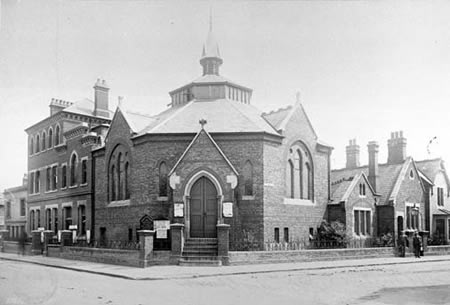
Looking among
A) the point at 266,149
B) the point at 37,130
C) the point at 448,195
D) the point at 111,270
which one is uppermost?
the point at 37,130

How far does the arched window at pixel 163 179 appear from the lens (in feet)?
96.5

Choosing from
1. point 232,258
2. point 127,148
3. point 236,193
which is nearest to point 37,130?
point 127,148

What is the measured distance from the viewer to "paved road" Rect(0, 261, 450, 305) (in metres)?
13.4

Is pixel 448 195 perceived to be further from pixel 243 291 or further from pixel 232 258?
pixel 243 291

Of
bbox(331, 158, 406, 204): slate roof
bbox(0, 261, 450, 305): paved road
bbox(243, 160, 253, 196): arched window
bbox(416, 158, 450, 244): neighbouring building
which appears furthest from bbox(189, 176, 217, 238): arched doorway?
bbox(416, 158, 450, 244): neighbouring building

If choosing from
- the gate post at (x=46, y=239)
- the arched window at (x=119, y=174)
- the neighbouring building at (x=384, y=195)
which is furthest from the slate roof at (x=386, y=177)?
the gate post at (x=46, y=239)

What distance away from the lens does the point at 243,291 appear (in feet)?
50.0

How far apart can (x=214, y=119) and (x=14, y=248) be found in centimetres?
2147

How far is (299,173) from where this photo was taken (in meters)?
32.0

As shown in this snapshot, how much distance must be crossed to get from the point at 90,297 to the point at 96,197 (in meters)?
21.6

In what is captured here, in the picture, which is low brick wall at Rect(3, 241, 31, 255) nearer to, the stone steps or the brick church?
the brick church

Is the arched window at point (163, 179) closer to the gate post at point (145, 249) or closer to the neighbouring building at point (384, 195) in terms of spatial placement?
the gate post at point (145, 249)

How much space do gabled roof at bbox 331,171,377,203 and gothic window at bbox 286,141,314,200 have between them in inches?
84.6

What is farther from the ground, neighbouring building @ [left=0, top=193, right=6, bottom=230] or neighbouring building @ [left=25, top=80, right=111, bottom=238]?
neighbouring building @ [left=25, top=80, right=111, bottom=238]
